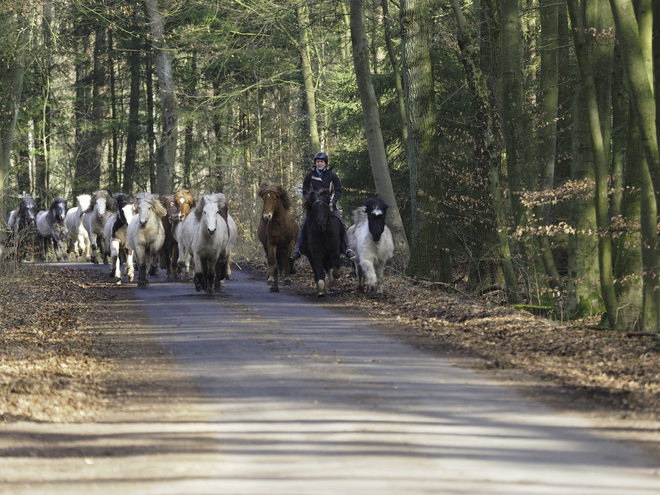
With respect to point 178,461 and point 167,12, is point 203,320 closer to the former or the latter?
point 178,461

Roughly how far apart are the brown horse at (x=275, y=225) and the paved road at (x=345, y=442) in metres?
8.40

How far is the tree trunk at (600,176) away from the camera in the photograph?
12.9 metres

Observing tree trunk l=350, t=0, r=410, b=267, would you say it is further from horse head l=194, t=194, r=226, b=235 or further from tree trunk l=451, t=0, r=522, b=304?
horse head l=194, t=194, r=226, b=235

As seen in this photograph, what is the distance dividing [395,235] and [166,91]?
42.6ft

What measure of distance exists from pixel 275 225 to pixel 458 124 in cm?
Answer: 817

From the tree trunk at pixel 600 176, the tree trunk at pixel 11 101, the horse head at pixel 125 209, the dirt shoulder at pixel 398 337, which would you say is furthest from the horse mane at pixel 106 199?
the tree trunk at pixel 600 176

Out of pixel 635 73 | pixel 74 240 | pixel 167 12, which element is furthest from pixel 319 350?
pixel 74 240

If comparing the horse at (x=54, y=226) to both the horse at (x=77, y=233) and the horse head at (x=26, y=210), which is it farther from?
the horse head at (x=26, y=210)

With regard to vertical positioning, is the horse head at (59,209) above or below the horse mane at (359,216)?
above

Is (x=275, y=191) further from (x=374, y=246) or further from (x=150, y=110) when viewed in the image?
(x=150, y=110)

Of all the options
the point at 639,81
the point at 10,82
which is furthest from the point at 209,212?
the point at 10,82

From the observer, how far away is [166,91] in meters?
31.5

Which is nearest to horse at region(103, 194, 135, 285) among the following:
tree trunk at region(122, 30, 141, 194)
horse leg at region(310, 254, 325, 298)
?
horse leg at region(310, 254, 325, 298)

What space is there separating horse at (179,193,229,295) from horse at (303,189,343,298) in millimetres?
A: 1851
